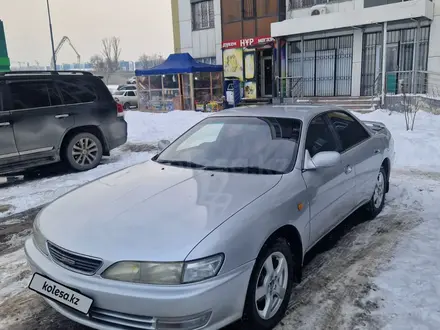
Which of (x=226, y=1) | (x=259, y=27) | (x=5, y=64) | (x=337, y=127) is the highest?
(x=226, y=1)

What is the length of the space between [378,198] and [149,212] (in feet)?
11.4

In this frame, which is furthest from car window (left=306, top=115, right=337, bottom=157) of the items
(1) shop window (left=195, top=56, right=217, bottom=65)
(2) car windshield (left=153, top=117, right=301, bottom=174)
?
(1) shop window (left=195, top=56, right=217, bottom=65)

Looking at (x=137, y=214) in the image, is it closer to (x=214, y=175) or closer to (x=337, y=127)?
(x=214, y=175)

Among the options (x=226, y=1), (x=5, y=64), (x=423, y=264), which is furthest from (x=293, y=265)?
(x=226, y=1)

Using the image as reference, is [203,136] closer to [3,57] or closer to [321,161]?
[321,161]

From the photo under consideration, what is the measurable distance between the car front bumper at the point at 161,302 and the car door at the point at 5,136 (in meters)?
5.38

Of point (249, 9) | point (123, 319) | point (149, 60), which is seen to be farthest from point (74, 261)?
point (149, 60)

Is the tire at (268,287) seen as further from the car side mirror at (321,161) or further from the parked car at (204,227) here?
the car side mirror at (321,161)

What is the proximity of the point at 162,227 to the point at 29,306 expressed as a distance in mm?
1568

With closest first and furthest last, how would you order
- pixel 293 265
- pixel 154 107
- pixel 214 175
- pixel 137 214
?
pixel 137 214 → pixel 293 265 → pixel 214 175 → pixel 154 107

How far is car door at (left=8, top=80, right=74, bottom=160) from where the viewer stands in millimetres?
7199

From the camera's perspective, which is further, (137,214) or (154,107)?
(154,107)

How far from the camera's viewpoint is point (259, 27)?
20891 mm

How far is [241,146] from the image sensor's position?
3828 mm
